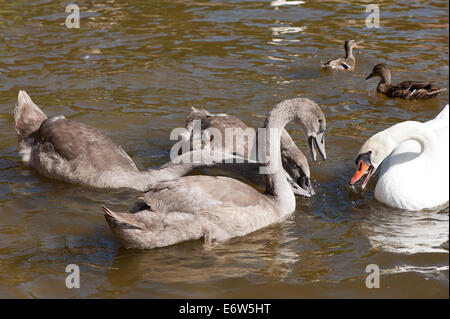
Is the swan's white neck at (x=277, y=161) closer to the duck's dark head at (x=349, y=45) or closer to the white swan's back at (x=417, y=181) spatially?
the white swan's back at (x=417, y=181)

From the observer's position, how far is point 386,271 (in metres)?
7.15

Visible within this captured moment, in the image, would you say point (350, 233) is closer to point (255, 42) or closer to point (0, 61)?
point (255, 42)

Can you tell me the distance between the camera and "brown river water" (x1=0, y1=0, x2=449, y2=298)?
7.11 meters

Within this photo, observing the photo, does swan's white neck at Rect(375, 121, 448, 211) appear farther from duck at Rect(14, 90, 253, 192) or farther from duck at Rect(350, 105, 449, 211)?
duck at Rect(14, 90, 253, 192)

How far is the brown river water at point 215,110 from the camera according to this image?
7105 millimetres

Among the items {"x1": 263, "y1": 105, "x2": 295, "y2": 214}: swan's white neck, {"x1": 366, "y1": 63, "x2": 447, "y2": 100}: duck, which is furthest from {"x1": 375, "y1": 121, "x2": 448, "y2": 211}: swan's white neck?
{"x1": 366, "y1": 63, "x2": 447, "y2": 100}: duck

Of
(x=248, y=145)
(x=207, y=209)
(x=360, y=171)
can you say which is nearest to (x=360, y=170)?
(x=360, y=171)

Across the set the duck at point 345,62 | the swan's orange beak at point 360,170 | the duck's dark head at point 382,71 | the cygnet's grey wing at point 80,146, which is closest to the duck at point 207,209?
the swan's orange beak at point 360,170

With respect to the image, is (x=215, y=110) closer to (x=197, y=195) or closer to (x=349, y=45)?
(x=349, y=45)

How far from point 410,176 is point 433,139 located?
1.78ft

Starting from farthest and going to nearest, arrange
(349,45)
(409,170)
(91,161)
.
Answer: (349,45), (91,161), (409,170)

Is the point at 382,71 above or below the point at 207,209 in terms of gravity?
above

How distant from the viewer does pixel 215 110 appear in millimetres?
11734

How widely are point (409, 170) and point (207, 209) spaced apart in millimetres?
2700
